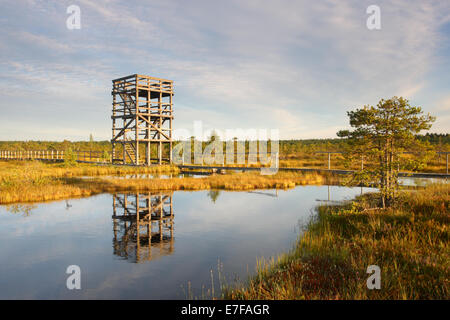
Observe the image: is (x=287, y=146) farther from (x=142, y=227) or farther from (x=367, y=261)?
(x=367, y=261)

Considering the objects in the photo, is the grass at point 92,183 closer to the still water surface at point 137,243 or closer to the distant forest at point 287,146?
the still water surface at point 137,243

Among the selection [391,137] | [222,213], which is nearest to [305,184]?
[222,213]

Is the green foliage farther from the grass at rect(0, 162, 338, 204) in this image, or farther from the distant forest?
A: the distant forest

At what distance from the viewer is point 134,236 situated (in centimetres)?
977

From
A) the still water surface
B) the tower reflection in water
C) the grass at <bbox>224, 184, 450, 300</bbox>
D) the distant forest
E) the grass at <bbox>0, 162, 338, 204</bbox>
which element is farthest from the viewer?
the distant forest

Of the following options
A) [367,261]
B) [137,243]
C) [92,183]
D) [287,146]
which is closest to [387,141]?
[367,261]

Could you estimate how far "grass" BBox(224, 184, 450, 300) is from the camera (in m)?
5.01

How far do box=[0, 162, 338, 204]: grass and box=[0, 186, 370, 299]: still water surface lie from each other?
1.80 m

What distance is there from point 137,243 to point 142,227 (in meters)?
1.86

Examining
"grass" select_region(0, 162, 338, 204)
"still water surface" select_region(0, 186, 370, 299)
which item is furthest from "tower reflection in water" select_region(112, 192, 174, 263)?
"grass" select_region(0, 162, 338, 204)

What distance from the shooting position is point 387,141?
33.4 ft

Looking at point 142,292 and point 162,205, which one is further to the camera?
point 162,205
